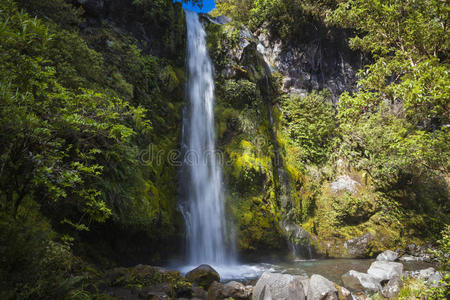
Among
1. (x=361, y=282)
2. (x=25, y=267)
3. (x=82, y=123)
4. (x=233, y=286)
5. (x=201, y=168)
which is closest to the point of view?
(x=25, y=267)

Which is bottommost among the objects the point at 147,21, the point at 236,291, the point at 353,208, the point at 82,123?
the point at 236,291

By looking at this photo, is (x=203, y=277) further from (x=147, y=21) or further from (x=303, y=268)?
(x=147, y=21)

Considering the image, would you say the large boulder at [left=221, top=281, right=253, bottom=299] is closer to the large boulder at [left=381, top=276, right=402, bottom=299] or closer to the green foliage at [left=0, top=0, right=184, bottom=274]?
the green foliage at [left=0, top=0, right=184, bottom=274]

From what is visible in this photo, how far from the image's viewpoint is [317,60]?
58.1 feet

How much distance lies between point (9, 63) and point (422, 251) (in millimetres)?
14388

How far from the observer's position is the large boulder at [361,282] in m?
6.28

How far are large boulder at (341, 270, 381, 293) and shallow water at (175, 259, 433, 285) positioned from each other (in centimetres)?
35

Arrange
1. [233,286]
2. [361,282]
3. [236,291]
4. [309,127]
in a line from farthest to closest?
[309,127] → [361,282] → [233,286] → [236,291]

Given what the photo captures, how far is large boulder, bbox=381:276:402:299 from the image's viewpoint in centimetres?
568

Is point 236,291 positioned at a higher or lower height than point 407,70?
lower

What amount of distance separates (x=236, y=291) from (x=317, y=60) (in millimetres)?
17354

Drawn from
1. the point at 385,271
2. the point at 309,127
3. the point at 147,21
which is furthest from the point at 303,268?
the point at 147,21

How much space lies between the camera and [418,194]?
39.4ft

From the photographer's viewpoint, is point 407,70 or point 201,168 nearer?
point 407,70
